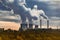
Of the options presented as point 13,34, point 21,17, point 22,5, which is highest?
point 22,5

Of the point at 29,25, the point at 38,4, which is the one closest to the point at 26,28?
the point at 29,25

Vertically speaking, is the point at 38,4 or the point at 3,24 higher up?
the point at 38,4

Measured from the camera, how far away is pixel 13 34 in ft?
7.02

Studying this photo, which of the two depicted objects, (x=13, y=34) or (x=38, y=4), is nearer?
(x=13, y=34)

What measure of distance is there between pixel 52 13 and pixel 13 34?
80 centimetres

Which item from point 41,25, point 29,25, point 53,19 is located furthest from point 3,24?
point 53,19

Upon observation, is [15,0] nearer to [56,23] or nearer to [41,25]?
[41,25]

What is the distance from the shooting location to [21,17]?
8.63 ft

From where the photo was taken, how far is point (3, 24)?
8.48 ft

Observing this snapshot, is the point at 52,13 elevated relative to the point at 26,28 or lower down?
elevated

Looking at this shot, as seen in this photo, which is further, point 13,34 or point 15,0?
point 15,0

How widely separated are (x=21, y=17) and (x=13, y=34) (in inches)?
21.3

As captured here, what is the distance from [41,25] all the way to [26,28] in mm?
227

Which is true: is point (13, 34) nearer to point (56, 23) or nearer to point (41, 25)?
point (41, 25)
